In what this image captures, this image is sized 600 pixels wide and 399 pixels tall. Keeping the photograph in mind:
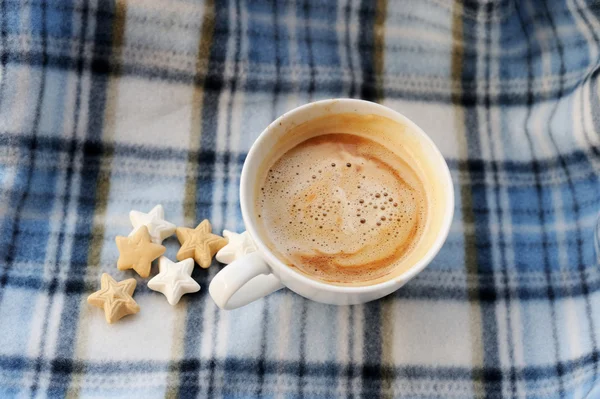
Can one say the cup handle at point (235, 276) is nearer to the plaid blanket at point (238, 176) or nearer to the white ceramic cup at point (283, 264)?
the white ceramic cup at point (283, 264)

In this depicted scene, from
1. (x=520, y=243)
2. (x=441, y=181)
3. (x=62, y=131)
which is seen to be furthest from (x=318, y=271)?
(x=62, y=131)

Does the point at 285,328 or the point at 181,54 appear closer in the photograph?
the point at 285,328

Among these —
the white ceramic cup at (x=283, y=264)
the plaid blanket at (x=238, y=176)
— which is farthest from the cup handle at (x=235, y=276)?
the plaid blanket at (x=238, y=176)

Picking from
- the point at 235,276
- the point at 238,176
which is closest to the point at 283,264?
the point at 235,276

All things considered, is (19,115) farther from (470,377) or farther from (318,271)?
(470,377)

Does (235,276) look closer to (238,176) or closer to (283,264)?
(283,264)
